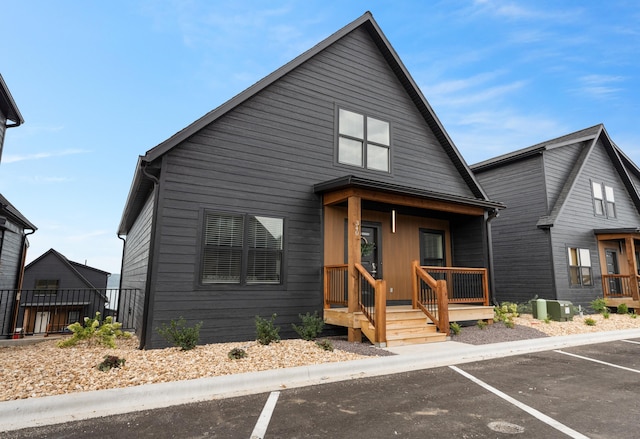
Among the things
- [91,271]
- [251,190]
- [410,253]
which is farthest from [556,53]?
[91,271]

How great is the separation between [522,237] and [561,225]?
147cm

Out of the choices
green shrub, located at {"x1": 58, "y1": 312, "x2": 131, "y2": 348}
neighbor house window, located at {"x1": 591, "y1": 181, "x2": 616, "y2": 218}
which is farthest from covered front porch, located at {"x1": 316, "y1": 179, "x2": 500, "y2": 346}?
neighbor house window, located at {"x1": 591, "y1": 181, "x2": 616, "y2": 218}

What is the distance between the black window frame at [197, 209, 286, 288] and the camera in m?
7.52

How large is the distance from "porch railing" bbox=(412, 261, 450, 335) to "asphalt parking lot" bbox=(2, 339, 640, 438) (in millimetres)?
2493

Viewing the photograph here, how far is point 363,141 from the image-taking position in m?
10.2

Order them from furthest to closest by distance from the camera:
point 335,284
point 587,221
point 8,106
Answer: point 587,221
point 8,106
point 335,284

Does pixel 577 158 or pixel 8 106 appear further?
pixel 577 158

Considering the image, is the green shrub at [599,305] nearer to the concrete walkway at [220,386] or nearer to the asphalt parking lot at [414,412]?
the concrete walkway at [220,386]

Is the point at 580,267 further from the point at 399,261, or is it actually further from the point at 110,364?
the point at 110,364

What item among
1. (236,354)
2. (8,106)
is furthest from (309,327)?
(8,106)

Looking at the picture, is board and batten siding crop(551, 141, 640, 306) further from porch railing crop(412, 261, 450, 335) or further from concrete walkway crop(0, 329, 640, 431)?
concrete walkway crop(0, 329, 640, 431)

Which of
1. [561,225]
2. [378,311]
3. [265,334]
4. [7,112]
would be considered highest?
[7,112]

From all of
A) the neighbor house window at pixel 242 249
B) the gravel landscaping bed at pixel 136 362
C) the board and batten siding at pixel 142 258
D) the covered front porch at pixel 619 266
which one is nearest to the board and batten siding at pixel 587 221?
the covered front porch at pixel 619 266

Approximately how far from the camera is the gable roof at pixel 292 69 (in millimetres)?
7477
